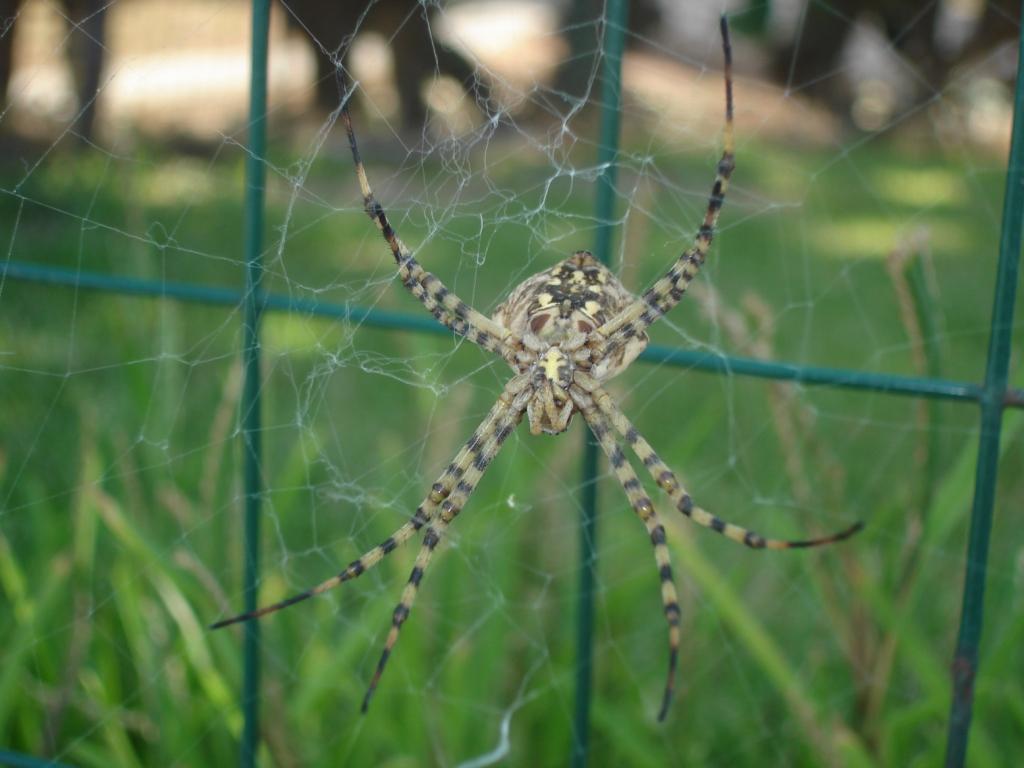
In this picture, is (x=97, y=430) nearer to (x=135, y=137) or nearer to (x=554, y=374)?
(x=135, y=137)

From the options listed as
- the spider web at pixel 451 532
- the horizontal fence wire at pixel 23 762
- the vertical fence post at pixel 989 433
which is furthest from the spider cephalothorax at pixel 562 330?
the horizontal fence wire at pixel 23 762

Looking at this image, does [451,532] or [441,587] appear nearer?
[451,532]

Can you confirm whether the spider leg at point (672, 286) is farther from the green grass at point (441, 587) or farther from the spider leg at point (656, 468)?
the green grass at point (441, 587)

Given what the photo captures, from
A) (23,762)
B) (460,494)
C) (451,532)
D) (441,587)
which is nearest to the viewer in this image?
Answer: (460,494)

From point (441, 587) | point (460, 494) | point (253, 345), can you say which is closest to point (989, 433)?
point (460, 494)

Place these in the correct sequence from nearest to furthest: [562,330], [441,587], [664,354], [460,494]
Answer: [562,330], [460,494], [664,354], [441,587]

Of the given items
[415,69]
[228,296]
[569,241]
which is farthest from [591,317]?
[569,241]

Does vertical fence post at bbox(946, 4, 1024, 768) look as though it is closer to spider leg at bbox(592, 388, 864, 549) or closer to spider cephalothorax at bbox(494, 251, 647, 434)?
spider leg at bbox(592, 388, 864, 549)

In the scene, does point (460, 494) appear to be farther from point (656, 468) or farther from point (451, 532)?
point (451, 532)
